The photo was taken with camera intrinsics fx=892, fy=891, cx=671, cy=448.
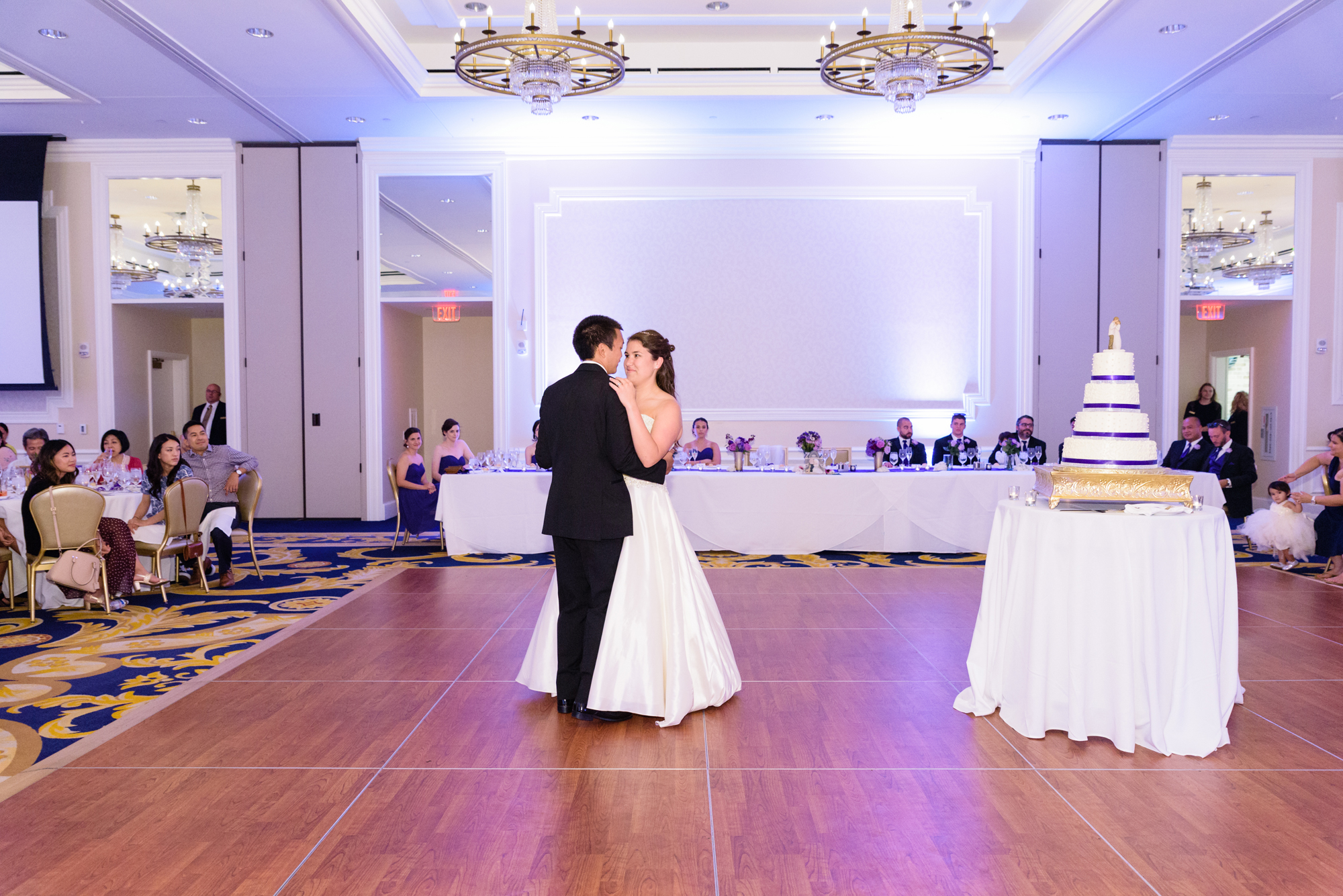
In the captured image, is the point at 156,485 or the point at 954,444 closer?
the point at 156,485

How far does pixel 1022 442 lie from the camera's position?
28.9 feet

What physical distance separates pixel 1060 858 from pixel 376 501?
29.4 ft

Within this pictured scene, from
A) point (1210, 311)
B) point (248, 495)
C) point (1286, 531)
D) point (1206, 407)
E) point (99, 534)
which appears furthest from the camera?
point (1210, 311)

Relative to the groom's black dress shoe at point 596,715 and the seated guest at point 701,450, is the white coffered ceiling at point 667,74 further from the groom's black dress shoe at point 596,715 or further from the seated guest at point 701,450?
the groom's black dress shoe at point 596,715

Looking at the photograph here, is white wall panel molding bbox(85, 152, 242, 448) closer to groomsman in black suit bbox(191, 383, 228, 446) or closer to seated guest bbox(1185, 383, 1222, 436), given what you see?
groomsman in black suit bbox(191, 383, 228, 446)

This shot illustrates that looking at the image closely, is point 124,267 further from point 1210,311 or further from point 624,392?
point 1210,311

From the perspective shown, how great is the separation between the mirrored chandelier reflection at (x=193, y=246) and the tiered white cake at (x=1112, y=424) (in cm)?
978

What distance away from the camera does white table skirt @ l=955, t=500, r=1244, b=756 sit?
10.6 ft

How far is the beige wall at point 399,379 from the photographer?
11.0 meters

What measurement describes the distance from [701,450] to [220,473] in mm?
4397

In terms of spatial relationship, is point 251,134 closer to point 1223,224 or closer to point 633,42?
point 633,42

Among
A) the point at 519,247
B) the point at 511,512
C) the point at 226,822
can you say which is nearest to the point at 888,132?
the point at 519,247

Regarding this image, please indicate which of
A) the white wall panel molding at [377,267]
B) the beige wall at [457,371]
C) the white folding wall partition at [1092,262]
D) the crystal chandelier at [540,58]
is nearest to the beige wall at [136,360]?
the white wall panel molding at [377,267]

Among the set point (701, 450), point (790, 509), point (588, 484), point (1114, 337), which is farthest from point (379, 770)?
point (701, 450)
